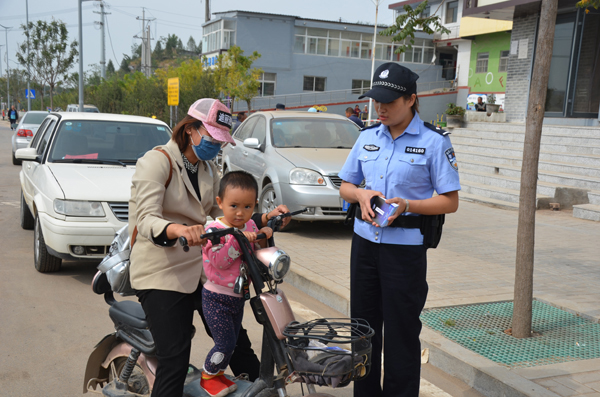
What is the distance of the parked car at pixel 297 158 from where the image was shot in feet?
26.5

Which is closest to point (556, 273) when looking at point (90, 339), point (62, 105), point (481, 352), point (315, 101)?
point (481, 352)

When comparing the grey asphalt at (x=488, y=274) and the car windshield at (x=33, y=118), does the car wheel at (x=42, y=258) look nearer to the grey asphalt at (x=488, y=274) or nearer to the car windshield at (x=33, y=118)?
the grey asphalt at (x=488, y=274)

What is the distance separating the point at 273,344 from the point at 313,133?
291 inches

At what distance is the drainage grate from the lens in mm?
4113

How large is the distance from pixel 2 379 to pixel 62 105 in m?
53.5

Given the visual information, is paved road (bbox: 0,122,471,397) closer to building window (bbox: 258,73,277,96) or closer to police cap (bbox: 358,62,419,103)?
police cap (bbox: 358,62,419,103)

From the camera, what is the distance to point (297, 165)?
8266 mm

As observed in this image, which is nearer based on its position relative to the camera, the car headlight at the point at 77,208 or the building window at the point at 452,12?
the car headlight at the point at 77,208

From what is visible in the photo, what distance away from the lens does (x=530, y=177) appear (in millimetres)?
4496

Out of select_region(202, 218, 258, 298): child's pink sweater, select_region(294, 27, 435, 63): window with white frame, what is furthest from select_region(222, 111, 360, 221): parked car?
select_region(294, 27, 435, 63): window with white frame

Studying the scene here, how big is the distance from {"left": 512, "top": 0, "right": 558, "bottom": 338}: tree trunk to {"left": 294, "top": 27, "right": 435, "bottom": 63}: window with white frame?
41182 millimetres

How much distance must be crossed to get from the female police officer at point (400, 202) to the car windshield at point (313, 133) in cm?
621

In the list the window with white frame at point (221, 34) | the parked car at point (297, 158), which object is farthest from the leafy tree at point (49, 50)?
the parked car at point (297, 158)

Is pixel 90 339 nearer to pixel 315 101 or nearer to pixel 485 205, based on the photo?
pixel 485 205
